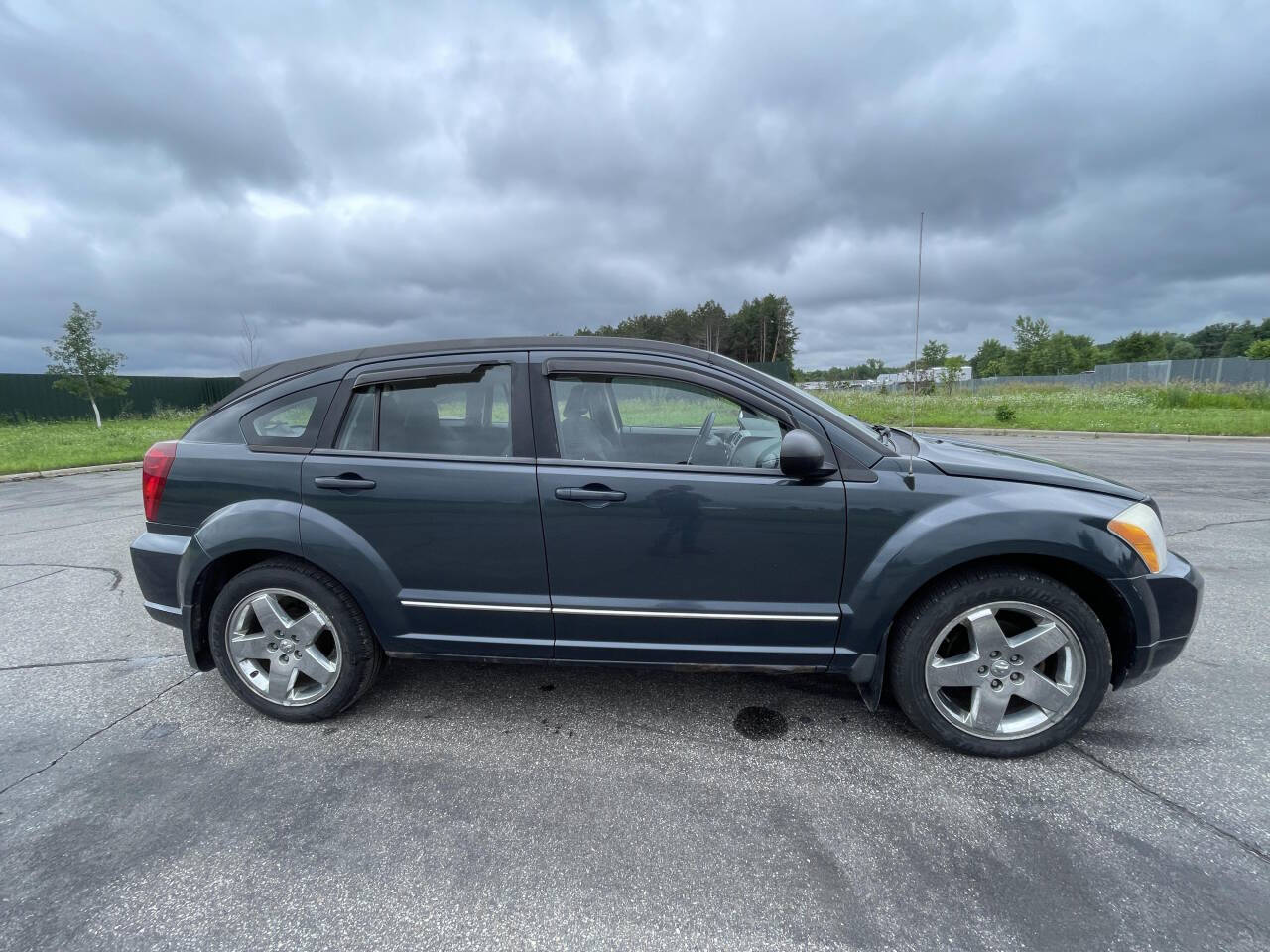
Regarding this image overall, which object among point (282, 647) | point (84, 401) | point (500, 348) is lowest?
point (282, 647)

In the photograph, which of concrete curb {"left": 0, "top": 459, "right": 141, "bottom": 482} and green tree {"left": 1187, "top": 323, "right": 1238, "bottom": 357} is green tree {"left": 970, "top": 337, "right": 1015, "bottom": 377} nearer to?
green tree {"left": 1187, "top": 323, "right": 1238, "bottom": 357}

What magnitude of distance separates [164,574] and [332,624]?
35.0 inches

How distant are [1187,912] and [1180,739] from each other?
1.08 meters

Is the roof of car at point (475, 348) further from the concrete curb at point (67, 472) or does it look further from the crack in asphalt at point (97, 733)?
the concrete curb at point (67, 472)

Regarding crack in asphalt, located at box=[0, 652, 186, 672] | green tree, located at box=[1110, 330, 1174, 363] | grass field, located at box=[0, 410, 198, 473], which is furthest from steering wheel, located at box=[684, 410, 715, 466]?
green tree, located at box=[1110, 330, 1174, 363]

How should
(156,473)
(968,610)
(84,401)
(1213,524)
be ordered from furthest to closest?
(84,401), (1213,524), (156,473), (968,610)

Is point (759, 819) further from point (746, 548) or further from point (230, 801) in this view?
point (230, 801)

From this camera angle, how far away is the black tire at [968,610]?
90.2 inches

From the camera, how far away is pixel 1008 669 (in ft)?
7.72

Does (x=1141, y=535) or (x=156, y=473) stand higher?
(x=156, y=473)

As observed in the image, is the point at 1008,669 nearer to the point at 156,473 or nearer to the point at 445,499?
the point at 445,499

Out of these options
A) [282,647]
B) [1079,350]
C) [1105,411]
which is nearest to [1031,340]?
[1079,350]

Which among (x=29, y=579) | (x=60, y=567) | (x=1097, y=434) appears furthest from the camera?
(x=1097, y=434)

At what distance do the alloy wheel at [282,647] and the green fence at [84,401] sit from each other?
102 feet
